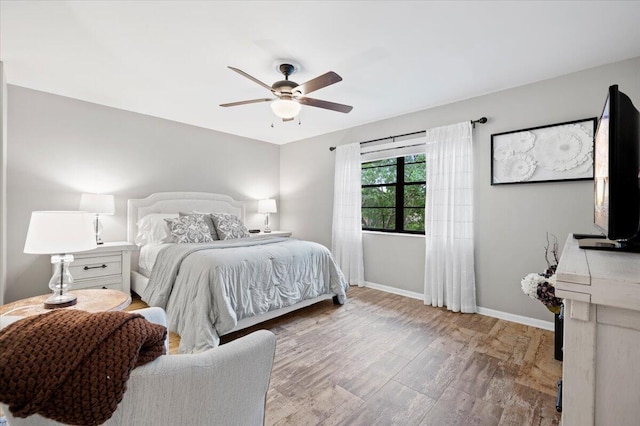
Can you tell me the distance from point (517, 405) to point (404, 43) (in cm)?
261

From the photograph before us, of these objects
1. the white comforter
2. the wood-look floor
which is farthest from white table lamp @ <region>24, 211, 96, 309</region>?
the wood-look floor

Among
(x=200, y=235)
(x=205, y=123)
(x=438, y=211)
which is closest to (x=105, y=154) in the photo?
(x=205, y=123)

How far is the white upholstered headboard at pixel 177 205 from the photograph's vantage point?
3.73 m

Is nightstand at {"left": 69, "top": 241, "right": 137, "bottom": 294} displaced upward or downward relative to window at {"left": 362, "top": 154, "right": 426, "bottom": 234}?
downward

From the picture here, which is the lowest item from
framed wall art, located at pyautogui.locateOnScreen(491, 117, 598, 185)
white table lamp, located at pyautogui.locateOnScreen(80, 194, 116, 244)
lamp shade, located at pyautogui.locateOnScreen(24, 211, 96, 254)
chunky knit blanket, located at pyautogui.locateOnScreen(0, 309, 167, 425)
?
chunky knit blanket, located at pyautogui.locateOnScreen(0, 309, 167, 425)

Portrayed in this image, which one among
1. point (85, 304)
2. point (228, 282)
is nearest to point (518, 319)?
point (228, 282)

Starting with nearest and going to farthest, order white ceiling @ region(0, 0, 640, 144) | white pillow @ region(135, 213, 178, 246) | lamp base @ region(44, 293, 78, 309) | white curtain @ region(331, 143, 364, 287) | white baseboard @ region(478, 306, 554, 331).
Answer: lamp base @ region(44, 293, 78, 309)
white ceiling @ region(0, 0, 640, 144)
white baseboard @ region(478, 306, 554, 331)
white pillow @ region(135, 213, 178, 246)
white curtain @ region(331, 143, 364, 287)

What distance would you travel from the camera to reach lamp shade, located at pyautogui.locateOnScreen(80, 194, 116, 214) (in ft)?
10.2

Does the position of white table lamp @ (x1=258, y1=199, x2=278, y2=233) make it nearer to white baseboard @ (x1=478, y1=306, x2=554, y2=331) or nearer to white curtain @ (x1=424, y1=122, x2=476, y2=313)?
white curtain @ (x1=424, y1=122, x2=476, y2=313)

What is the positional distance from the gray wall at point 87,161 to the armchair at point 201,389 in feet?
11.5

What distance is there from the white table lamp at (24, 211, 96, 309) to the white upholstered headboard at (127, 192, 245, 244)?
7.14 ft

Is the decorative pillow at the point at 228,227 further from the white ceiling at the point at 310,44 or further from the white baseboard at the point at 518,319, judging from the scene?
the white baseboard at the point at 518,319

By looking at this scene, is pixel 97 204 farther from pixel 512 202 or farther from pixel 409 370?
pixel 512 202

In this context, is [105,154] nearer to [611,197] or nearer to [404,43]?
[404,43]
